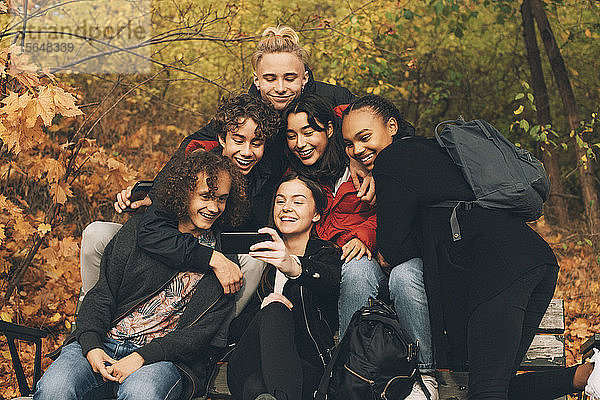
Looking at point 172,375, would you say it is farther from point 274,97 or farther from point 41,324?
point 41,324

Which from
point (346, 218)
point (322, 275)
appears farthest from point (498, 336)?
point (346, 218)

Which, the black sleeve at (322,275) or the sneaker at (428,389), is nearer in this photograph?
the sneaker at (428,389)

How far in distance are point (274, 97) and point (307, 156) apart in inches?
18.9

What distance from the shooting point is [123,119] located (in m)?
8.86

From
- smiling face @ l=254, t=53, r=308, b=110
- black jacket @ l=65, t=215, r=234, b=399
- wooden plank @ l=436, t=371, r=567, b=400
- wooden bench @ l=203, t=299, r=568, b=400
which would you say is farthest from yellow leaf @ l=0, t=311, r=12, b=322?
wooden plank @ l=436, t=371, r=567, b=400

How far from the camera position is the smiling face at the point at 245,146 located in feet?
12.9

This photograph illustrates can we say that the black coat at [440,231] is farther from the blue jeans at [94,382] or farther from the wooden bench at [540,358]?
the blue jeans at [94,382]

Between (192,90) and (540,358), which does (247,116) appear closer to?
(540,358)

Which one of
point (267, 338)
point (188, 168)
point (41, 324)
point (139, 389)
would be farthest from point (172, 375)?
point (41, 324)

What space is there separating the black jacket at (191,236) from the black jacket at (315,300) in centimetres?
42

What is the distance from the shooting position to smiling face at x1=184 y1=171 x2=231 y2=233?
3.61m

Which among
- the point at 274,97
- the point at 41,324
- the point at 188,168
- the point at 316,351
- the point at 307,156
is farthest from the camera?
the point at 41,324

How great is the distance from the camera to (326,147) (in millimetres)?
4023

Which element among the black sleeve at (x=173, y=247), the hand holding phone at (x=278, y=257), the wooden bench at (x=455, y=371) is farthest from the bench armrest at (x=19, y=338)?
the hand holding phone at (x=278, y=257)
